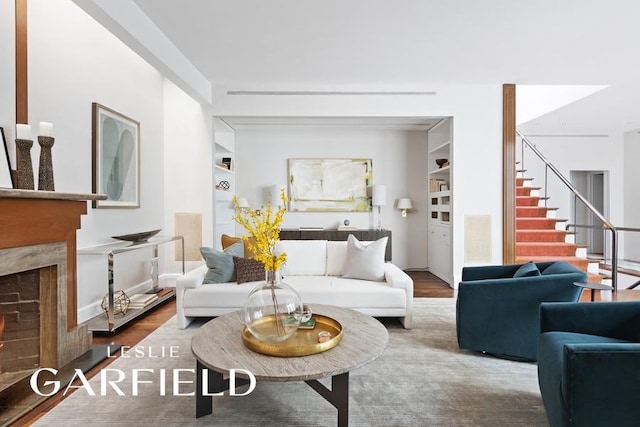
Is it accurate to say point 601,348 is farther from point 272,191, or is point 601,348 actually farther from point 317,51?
point 272,191

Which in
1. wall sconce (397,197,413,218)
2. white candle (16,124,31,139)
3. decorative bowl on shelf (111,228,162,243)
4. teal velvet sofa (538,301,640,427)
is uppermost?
white candle (16,124,31,139)

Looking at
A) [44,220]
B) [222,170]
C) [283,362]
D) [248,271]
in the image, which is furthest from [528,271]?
[222,170]

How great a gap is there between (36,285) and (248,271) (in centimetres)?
162

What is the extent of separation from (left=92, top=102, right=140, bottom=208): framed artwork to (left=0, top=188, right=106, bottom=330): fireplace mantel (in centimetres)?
98

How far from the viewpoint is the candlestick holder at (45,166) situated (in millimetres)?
2467

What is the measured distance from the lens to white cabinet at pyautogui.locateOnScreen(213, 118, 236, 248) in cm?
555

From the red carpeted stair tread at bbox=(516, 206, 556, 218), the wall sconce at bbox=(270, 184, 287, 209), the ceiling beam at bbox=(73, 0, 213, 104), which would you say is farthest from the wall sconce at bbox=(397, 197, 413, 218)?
the ceiling beam at bbox=(73, 0, 213, 104)

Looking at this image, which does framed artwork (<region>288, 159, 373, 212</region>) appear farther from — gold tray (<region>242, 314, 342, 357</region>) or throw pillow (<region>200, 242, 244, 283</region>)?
gold tray (<region>242, 314, 342, 357</region>)

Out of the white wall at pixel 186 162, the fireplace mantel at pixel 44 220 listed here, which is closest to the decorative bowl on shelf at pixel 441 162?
the white wall at pixel 186 162

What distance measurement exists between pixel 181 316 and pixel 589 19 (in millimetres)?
4625

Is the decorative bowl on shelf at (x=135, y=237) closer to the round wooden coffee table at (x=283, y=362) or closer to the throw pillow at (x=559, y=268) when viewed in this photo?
the round wooden coffee table at (x=283, y=362)

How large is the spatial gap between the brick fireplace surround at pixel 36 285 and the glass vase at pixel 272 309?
1431 millimetres

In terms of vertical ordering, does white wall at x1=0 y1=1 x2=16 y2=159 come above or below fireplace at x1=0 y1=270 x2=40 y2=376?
above

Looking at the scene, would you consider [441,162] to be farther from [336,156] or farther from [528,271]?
[528,271]
